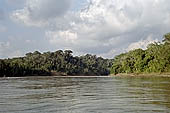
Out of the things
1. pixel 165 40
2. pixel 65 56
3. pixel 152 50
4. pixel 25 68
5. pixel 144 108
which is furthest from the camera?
pixel 65 56

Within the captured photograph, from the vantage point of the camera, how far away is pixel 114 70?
149375 millimetres

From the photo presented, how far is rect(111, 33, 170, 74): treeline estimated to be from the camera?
99.9 metres

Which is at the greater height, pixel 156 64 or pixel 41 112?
pixel 156 64

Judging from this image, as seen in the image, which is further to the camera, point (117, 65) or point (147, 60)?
point (117, 65)

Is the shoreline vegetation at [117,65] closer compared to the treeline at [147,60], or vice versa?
the treeline at [147,60]

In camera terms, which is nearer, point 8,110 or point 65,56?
point 8,110

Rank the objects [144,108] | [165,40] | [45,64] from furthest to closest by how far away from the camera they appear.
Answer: [45,64]
[165,40]
[144,108]

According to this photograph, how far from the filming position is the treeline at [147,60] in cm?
9994

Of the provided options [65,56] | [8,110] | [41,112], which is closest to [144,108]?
[41,112]

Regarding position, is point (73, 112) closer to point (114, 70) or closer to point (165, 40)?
point (165, 40)

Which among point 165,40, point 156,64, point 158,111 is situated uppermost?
point 165,40

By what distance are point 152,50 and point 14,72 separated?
60.8m

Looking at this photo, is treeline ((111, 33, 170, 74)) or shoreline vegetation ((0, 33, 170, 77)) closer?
treeline ((111, 33, 170, 74))

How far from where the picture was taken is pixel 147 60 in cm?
12006
